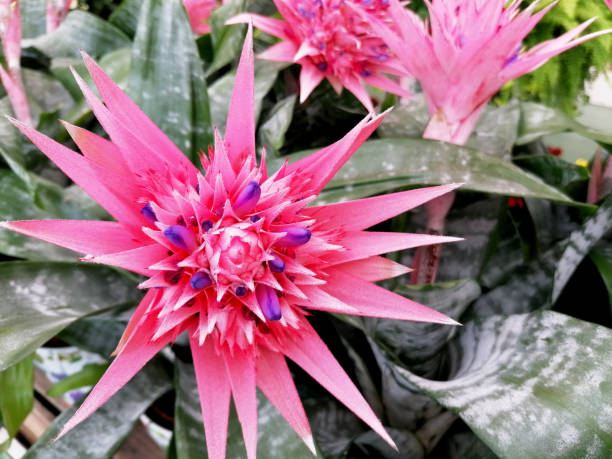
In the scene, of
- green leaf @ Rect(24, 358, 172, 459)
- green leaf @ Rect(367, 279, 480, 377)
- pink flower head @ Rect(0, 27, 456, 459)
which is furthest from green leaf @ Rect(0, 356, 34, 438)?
green leaf @ Rect(367, 279, 480, 377)

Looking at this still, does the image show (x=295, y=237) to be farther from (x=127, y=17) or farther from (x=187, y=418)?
(x=127, y=17)

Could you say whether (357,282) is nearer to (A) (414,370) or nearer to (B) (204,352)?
(B) (204,352)

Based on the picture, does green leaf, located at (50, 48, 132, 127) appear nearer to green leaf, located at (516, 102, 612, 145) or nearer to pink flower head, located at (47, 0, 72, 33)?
pink flower head, located at (47, 0, 72, 33)

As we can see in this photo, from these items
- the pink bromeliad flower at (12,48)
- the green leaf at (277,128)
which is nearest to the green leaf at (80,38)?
the pink bromeliad flower at (12,48)

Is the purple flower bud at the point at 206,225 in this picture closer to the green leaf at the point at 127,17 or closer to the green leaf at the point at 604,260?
the green leaf at the point at 604,260

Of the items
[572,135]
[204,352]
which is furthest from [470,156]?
[572,135]
